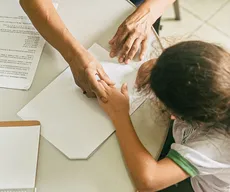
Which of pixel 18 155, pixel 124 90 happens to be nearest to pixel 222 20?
pixel 124 90

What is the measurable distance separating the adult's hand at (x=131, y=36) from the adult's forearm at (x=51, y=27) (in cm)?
9

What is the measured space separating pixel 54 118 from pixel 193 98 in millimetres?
346

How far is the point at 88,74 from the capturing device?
100 cm

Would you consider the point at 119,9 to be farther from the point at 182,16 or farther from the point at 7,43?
the point at 182,16

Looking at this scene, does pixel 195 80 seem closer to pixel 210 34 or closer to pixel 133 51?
pixel 133 51

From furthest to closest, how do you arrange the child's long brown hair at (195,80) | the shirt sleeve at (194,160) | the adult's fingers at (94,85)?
the adult's fingers at (94,85) < the shirt sleeve at (194,160) < the child's long brown hair at (195,80)

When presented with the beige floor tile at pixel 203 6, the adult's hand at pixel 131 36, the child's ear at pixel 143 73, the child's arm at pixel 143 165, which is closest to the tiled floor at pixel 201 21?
the beige floor tile at pixel 203 6

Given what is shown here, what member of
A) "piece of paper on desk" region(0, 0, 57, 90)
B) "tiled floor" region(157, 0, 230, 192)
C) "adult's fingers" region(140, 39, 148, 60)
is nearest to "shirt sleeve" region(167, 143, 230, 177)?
"adult's fingers" region(140, 39, 148, 60)

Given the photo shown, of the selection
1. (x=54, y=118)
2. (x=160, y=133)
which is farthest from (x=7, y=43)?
(x=160, y=133)

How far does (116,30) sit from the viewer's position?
3.62ft

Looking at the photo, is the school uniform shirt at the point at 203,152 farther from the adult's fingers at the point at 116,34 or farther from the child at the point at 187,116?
the adult's fingers at the point at 116,34

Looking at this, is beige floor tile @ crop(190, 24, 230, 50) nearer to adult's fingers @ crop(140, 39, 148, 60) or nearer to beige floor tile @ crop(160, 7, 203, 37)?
beige floor tile @ crop(160, 7, 203, 37)

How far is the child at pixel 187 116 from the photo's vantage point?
777 mm

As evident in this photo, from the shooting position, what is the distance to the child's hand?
0.95 meters
